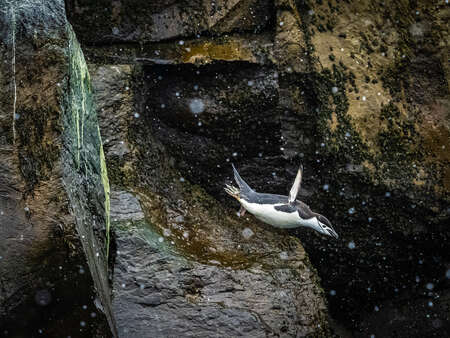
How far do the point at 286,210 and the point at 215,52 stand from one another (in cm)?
178

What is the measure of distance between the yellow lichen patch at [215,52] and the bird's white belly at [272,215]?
1493mm

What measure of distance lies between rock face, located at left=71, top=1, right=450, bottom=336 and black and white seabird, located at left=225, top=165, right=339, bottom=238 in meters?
0.52

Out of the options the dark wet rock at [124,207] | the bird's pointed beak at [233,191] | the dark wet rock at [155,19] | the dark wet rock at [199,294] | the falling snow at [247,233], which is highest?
the dark wet rock at [155,19]

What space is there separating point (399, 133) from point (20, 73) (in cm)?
366

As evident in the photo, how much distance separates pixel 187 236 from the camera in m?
4.38

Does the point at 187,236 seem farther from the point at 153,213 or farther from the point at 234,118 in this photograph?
the point at 234,118

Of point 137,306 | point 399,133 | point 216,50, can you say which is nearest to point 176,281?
point 137,306

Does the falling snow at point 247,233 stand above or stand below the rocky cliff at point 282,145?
below

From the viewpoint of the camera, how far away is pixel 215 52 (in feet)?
15.6

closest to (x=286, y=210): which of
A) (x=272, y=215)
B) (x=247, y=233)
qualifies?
(x=272, y=215)

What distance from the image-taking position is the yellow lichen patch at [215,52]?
186 inches

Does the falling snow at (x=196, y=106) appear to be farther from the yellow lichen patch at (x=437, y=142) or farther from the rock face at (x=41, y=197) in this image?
the yellow lichen patch at (x=437, y=142)

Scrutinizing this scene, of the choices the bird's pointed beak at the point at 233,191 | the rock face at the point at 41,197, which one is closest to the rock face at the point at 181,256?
the bird's pointed beak at the point at 233,191

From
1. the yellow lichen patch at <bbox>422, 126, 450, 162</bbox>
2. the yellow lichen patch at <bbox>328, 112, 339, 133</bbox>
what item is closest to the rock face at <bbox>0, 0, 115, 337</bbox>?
the yellow lichen patch at <bbox>328, 112, 339, 133</bbox>
